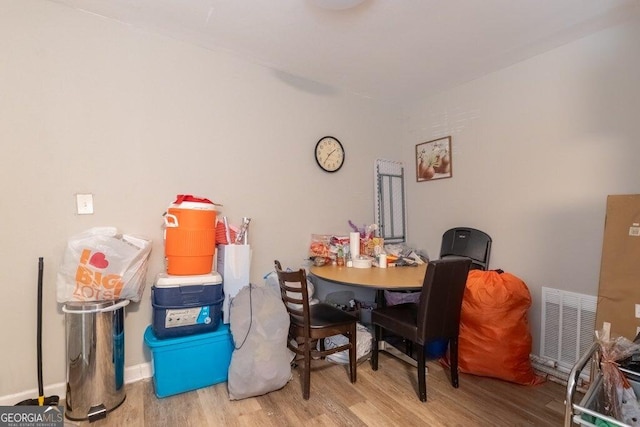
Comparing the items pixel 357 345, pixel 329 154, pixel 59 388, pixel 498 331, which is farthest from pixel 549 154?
pixel 59 388

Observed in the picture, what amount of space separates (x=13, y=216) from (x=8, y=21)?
43.5 inches

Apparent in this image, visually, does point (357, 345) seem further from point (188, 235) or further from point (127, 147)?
point (127, 147)

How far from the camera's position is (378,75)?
2791mm

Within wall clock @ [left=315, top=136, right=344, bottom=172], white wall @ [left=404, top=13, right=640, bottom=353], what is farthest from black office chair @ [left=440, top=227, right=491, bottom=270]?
wall clock @ [left=315, top=136, right=344, bottom=172]

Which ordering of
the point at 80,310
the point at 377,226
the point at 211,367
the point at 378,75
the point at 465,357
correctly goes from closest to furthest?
the point at 80,310 < the point at 211,367 < the point at 465,357 < the point at 378,75 < the point at 377,226

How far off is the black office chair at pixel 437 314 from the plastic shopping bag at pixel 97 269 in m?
1.66

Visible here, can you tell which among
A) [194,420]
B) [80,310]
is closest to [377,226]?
[194,420]

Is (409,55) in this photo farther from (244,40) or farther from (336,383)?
(336,383)

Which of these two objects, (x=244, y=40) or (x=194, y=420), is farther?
(x=244, y=40)

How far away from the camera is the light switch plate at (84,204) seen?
77.2 inches

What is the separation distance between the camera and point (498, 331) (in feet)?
6.87

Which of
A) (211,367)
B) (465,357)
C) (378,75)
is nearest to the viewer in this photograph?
(211,367)

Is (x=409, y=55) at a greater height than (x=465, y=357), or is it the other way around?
(x=409, y=55)

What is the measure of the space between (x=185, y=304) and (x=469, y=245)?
2.34 metres
